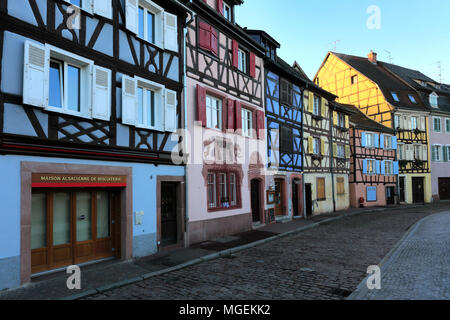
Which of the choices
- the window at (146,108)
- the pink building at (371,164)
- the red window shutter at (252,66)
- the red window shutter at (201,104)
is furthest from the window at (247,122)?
the pink building at (371,164)

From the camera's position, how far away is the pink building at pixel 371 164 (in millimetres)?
26766

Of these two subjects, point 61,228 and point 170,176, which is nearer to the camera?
point 61,228

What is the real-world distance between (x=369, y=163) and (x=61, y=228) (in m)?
26.1

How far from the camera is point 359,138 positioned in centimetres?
2709

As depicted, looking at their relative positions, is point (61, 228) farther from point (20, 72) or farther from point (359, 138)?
point (359, 138)

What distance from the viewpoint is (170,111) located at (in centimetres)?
991

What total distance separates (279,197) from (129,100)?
1086 cm

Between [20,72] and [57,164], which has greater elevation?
[20,72]

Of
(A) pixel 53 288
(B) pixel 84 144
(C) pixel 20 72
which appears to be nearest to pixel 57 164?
(B) pixel 84 144

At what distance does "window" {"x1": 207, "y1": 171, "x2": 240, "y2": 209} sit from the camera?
1195 centimetres

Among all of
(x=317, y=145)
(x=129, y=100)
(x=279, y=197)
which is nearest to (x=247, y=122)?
(x=279, y=197)

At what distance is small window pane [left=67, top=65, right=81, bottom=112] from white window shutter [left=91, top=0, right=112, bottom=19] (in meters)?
1.55

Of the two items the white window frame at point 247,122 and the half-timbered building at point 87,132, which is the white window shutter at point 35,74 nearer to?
the half-timbered building at point 87,132

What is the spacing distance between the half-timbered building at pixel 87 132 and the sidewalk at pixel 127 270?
0.34 meters
